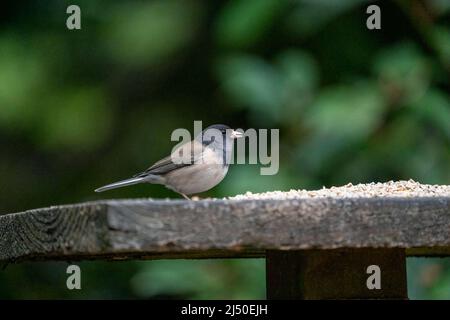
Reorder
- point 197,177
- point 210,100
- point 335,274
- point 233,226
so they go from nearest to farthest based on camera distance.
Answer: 1. point 233,226
2. point 335,274
3. point 197,177
4. point 210,100

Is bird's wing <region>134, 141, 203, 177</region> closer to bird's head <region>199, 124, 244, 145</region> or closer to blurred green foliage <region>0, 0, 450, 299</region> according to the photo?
bird's head <region>199, 124, 244, 145</region>

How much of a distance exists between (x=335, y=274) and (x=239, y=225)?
436 mm

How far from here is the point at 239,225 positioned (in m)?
1.85

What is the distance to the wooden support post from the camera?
85.9 inches

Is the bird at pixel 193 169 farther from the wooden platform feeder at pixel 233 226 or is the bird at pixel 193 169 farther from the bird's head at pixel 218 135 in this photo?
the wooden platform feeder at pixel 233 226

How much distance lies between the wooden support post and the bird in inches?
49.6

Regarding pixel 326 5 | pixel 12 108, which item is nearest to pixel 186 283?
pixel 326 5

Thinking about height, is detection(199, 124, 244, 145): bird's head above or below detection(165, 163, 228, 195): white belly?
above

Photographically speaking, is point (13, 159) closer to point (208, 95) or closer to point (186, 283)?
point (208, 95)

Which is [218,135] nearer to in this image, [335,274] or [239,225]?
[335,274]

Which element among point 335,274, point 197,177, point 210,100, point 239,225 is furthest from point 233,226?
Result: point 210,100

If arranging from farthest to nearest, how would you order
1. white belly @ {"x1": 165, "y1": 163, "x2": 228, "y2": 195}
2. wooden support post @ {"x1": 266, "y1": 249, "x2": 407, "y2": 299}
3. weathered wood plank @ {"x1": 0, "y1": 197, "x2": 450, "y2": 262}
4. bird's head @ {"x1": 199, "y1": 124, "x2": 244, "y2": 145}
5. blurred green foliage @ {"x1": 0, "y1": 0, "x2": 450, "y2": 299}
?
blurred green foliage @ {"x1": 0, "y1": 0, "x2": 450, "y2": 299} → bird's head @ {"x1": 199, "y1": 124, "x2": 244, "y2": 145} → white belly @ {"x1": 165, "y1": 163, "x2": 228, "y2": 195} → wooden support post @ {"x1": 266, "y1": 249, "x2": 407, "y2": 299} → weathered wood plank @ {"x1": 0, "y1": 197, "x2": 450, "y2": 262}

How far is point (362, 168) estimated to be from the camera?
4363 mm

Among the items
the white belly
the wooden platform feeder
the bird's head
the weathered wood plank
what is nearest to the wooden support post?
the wooden platform feeder
